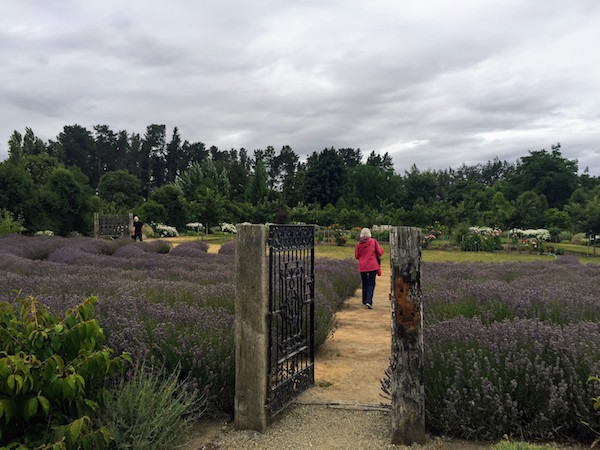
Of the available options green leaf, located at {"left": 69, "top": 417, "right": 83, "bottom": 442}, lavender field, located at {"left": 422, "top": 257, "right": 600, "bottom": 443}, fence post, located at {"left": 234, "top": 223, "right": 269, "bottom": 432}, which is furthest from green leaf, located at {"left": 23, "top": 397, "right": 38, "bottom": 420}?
lavender field, located at {"left": 422, "top": 257, "right": 600, "bottom": 443}

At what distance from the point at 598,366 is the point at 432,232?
1264 inches

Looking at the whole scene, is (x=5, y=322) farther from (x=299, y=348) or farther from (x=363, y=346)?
(x=363, y=346)

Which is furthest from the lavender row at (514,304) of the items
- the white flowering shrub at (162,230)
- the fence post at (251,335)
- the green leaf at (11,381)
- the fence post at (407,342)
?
the white flowering shrub at (162,230)

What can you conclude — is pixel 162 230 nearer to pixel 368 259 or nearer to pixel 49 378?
pixel 368 259

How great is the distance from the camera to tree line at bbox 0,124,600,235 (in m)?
32.3

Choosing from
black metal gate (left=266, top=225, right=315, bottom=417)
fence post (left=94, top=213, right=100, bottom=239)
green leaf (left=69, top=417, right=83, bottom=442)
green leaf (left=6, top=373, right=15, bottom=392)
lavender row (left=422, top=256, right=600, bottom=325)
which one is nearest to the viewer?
green leaf (left=6, top=373, right=15, bottom=392)

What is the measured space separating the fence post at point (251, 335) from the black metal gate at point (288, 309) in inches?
4.0

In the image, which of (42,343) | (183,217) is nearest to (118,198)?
(183,217)

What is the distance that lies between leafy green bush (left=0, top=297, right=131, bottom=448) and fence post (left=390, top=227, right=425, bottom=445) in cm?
216

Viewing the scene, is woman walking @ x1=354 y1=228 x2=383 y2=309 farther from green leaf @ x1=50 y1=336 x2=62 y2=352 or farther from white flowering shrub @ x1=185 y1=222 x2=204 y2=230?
white flowering shrub @ x1=185 y1=222 x2=204 y2=230

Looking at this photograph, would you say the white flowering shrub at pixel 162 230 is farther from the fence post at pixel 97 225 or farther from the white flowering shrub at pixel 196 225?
the fence post at pixel 97 225

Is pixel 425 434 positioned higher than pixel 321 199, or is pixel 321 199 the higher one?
pixel 321 199

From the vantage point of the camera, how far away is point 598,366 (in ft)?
12.2

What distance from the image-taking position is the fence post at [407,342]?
152 inches
